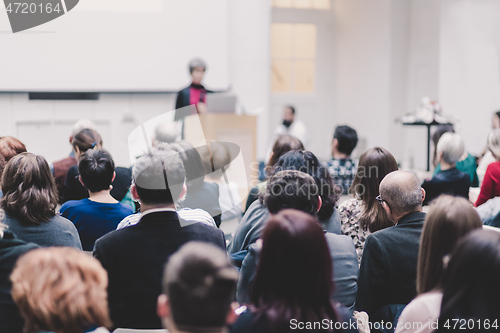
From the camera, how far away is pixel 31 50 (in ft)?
19.7

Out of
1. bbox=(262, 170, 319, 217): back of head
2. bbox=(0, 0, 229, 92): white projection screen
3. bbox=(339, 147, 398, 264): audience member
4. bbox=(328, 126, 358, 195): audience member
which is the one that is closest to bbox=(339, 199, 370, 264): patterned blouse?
bbox=(339, 147, 398, 264): audience member

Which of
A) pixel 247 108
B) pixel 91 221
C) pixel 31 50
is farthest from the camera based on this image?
pixel 247 108

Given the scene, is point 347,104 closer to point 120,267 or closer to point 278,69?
point 278,69

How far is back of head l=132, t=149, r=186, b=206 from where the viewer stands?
1.75m

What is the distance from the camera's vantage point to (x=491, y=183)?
3086 mm

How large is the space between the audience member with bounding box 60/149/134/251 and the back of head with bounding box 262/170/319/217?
92 centimetres

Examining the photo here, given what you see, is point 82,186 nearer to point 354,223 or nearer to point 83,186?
point 83,186

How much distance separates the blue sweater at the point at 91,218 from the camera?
2.43 meters

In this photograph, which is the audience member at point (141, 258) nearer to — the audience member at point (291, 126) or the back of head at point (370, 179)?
the back of head at point (370, 179)

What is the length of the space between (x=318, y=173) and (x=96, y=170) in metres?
1.08

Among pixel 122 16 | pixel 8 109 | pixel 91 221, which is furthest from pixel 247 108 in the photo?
pixel 91 221

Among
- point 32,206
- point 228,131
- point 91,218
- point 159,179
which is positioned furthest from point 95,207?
point 228,131

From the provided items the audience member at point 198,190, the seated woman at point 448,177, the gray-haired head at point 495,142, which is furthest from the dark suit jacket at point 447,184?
the audience member at point 198,190

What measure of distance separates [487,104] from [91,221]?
5.23 meters
